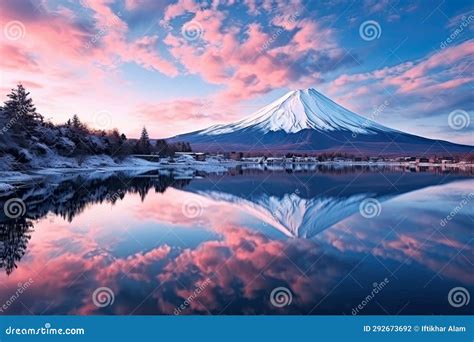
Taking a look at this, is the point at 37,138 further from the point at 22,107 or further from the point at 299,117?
the point at 299,117

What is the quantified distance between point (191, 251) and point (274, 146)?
15584 cm

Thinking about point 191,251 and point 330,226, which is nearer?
point 191,251

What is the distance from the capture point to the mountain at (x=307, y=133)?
13062 cm

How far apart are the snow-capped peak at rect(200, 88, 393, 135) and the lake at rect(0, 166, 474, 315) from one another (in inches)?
5615

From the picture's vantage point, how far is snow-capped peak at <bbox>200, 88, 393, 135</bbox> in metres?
153

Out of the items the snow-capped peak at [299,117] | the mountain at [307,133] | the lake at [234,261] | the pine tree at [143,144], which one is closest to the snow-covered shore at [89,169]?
the pine tree at [143,144]

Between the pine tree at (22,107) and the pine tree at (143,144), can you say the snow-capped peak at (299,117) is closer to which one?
the pine tree at (143,144)

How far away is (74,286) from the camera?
5.12 metres

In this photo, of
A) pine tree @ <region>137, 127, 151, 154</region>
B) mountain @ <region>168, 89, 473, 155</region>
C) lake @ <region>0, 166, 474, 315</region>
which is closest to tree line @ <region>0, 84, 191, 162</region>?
pine tree @ <region>137, 127, 151, 154</region>

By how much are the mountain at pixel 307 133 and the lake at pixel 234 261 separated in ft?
373

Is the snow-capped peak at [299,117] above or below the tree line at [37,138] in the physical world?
above
